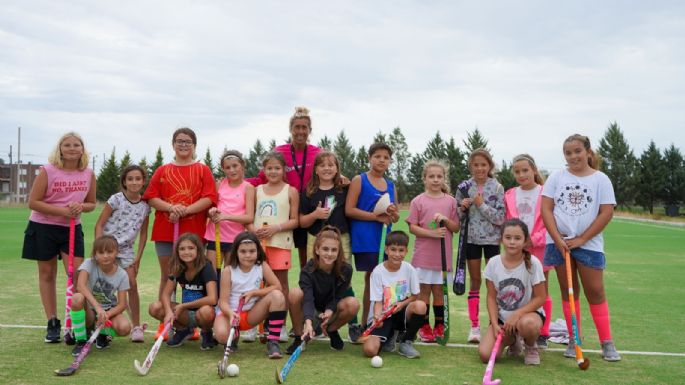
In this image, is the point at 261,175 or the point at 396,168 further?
the point at 396,168

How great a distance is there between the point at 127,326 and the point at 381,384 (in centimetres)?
238

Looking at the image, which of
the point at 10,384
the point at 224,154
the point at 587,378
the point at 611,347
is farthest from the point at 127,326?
the point at 611,347

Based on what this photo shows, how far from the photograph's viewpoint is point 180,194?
6059mm

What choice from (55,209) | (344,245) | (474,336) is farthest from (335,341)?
(55,209)

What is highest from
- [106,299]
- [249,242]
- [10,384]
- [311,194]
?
[311,194]

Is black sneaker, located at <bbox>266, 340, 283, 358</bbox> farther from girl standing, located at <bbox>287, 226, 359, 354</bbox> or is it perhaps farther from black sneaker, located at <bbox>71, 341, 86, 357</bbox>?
black sneaker, located at <bbox>71, 341, 86, 357</bbox>

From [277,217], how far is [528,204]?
2.50 meters

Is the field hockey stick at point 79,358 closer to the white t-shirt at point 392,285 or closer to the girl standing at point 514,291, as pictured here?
the white t-shirt at point 392,285

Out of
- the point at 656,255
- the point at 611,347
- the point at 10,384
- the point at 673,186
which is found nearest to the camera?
the point at 10,384

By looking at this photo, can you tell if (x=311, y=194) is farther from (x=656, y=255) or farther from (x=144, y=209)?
(x=656, y=255)

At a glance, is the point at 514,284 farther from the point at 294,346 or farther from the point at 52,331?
the point at 52,331

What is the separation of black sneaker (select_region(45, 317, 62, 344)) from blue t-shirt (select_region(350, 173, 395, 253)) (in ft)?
9.36

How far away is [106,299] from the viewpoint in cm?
555

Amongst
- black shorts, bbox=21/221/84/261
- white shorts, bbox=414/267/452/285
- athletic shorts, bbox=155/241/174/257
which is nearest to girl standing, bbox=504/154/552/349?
white shorts, bbox=414/267/452/285
